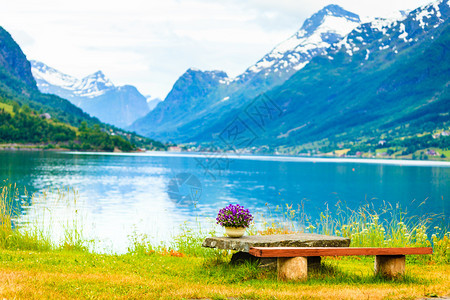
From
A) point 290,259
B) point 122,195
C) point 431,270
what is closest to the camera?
point 290,259

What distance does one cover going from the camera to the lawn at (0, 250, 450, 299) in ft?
31.7

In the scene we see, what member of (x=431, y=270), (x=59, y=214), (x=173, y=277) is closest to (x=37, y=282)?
(x=173, y=277)

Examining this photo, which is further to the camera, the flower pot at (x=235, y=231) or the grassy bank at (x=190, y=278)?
the flower pot at (x=235, y=231)

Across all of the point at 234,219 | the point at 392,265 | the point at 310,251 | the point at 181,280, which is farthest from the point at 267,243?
the point at 392,265

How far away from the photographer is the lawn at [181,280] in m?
9.66

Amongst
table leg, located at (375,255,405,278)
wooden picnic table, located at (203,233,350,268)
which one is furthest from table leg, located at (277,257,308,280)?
table leg, located at (375,255,405,278)

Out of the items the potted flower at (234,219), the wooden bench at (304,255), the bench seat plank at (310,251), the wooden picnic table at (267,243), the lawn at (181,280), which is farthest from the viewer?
the potted flower at (234,219)

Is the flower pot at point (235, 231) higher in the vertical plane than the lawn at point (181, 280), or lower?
higher

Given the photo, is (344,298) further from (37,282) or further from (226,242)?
(37,282)

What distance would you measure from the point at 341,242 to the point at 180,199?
48.9 metres

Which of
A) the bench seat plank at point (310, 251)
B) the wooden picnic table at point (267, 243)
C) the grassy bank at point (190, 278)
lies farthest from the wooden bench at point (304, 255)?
the wooden picnic table at point (267, 243)

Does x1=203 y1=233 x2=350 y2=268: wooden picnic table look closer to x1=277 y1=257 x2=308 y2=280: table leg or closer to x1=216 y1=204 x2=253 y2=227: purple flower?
x1=216 y1=204 x2=253 y2=227: purple flower

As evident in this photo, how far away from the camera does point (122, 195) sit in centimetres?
6041

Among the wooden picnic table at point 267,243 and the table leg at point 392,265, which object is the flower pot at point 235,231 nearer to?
the wooden picnic table at point 267,243
